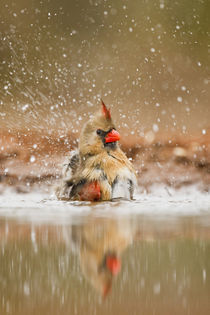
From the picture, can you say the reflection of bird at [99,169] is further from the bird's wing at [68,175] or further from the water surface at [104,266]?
the water surface at [104,266]

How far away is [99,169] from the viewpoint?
2062 mm

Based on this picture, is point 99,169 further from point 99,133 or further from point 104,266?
point 104,266

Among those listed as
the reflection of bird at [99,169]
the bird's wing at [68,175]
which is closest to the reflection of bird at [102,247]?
the reflection of bird at [99,169]

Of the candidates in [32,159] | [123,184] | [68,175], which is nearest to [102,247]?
[123,184]

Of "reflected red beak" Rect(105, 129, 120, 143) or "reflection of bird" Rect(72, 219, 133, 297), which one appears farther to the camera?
"reflected red beak" Rect(105, 129, 120, 143)

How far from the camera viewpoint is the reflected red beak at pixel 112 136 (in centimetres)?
205

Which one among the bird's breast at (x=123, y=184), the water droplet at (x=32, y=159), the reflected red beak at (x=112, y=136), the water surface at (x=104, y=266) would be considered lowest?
the water surface at (x=104, y=266)

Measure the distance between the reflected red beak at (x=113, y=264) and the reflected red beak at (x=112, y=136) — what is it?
1213mm

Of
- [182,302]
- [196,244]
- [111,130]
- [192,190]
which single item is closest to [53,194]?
[111,130]

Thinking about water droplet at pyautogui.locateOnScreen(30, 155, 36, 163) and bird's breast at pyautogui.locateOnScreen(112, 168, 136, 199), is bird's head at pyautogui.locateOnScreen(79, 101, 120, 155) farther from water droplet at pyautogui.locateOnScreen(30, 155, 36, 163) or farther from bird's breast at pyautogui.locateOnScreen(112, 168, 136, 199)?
water droplet at pyautogui.locateOnScreen(30, 155, 36, 163)

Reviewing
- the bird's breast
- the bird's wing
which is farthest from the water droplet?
the bird's breast

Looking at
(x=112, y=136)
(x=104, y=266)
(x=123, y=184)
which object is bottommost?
(x=104, y=266)

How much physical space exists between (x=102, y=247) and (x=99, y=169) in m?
1.09

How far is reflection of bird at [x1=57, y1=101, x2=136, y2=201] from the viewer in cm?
203
